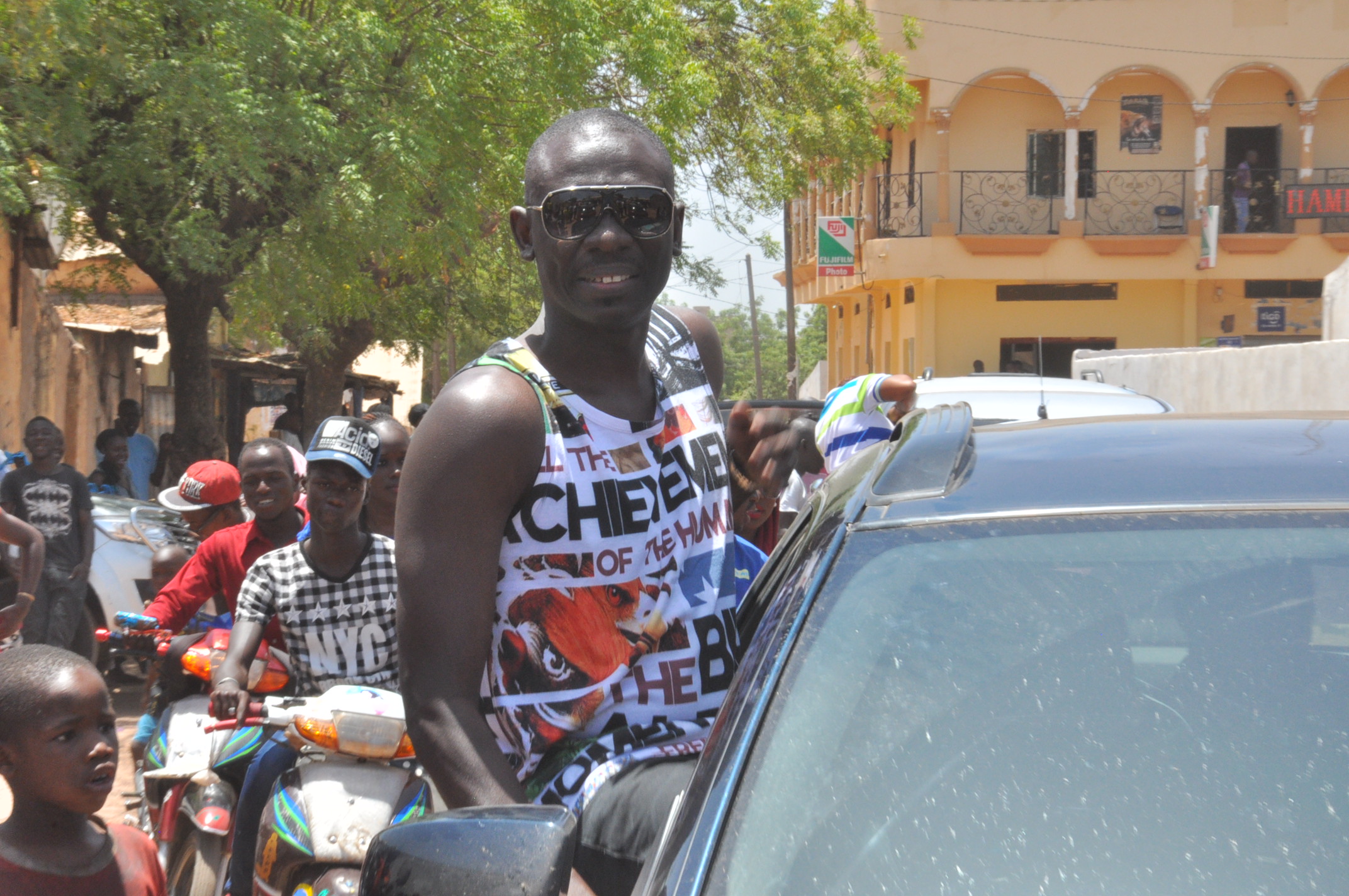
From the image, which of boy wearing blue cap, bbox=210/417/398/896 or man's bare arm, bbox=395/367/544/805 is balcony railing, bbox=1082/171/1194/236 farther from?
man's bare arm, bbox=395/367/544/805

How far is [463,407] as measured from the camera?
191 centimetres

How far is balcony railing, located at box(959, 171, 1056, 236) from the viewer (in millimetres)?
24172

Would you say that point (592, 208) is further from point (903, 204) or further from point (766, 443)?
point (903, 204)

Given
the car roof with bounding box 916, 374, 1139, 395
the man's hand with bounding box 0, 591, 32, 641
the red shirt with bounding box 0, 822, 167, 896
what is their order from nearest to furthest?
the red shirt with bounding box 0, 822, 167, 896, the man's hand with bounding box 0, 591, 32, 641, the car roof with bounding box 916, 374, 1139, 395

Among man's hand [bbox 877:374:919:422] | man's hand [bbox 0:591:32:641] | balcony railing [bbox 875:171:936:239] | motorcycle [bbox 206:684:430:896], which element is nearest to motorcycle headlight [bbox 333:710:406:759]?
motorcycle [bbox 206:684:430:896]

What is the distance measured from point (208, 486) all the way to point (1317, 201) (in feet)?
75.7

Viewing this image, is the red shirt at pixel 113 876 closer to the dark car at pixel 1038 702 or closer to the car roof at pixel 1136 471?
the dark car at pixel 1038 702

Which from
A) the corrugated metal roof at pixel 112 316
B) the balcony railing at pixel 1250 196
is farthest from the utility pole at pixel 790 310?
the corrugated metal roof at pixel 112 316

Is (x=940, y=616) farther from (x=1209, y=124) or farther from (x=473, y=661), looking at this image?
(x=1209, y=124)

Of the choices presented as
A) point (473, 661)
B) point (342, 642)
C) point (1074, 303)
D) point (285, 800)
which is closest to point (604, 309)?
point (473, 661)

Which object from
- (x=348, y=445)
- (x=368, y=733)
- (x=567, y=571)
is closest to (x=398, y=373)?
(x=348, y=445)

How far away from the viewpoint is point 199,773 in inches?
145

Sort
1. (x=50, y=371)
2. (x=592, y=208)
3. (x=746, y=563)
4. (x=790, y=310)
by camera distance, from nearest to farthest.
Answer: (x=592, y=208)
(x=746, y=563)
(x=50, y=371)
(x=790, y=310)

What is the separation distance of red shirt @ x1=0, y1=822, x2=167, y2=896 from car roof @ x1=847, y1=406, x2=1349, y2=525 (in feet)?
5.61
